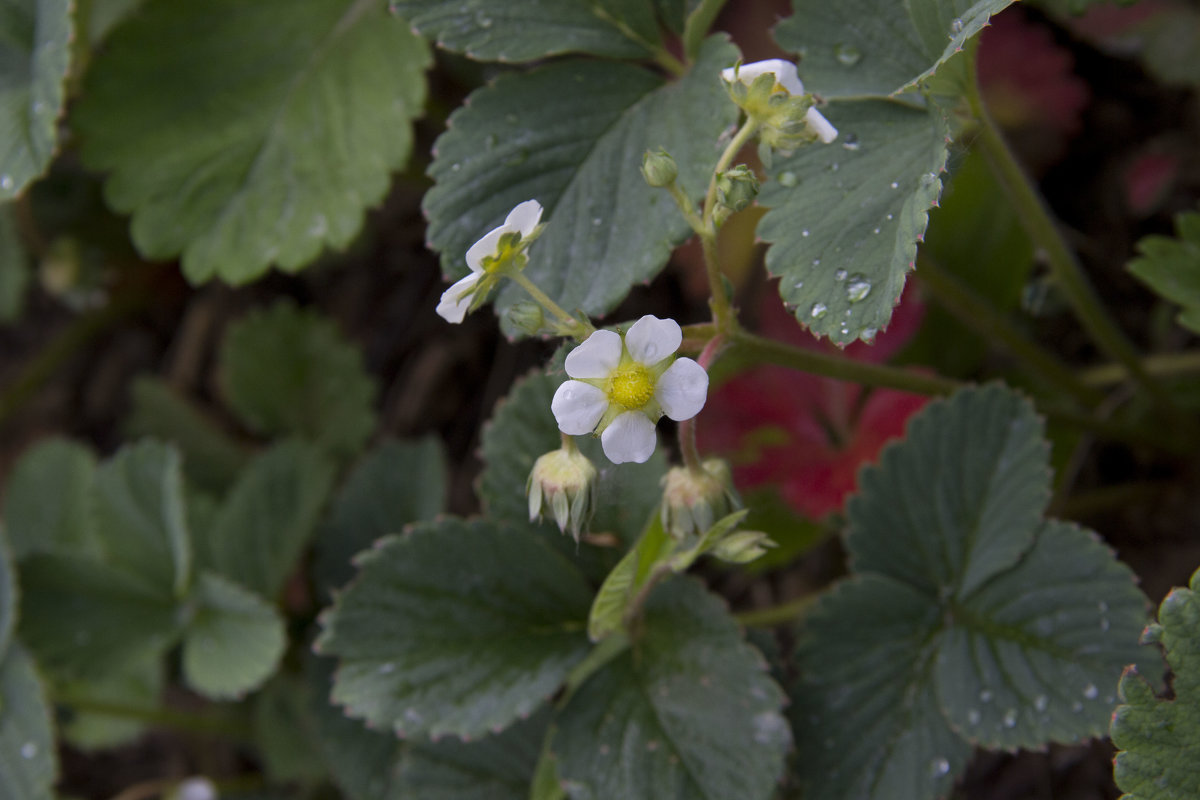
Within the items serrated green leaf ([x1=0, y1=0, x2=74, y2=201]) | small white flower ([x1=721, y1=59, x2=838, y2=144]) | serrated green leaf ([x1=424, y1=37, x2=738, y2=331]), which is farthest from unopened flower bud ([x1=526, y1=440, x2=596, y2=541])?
serrated green leaf ([x1=0, y1=0, x2=74, y2=201])

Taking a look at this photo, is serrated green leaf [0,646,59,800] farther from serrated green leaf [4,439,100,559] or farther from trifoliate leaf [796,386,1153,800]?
trifoliate leaf [796,386,1153,800]

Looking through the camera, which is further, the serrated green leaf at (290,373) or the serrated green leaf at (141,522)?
the serrated green leaf at (290,373)

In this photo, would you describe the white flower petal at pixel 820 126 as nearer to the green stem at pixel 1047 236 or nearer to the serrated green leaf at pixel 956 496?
the green stem at pixel 1047 236

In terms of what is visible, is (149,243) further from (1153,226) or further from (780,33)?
(1153,226)

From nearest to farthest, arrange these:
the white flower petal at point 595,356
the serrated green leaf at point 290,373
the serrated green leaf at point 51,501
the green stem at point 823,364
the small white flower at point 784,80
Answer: the white flower petal at point 595,356 → the small white flower at point 784,80 → the green stem at point 823,364 → the serrated green leaf at point 51,501 → the serrated green leaf at point 290,373

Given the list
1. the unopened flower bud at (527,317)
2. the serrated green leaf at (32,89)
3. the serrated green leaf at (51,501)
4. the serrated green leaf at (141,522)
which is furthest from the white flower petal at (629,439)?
the serrated green leaf at (51,501)

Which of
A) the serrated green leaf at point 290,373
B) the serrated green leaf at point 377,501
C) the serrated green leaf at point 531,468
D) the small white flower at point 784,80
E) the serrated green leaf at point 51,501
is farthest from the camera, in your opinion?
the serrated green leaf at point 290,373
